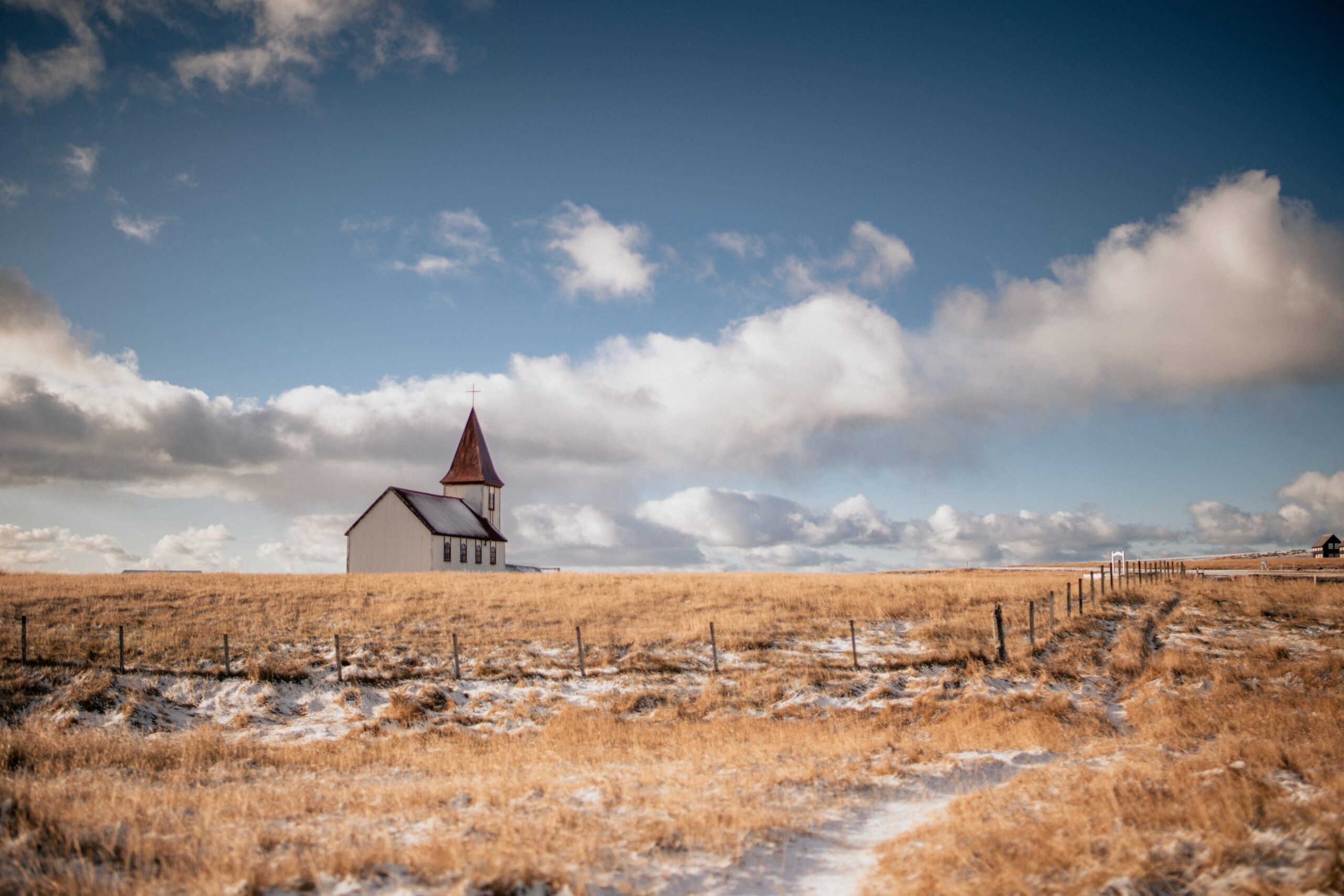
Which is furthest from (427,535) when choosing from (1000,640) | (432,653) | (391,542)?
(1000,640)

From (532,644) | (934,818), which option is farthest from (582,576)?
(934,818)

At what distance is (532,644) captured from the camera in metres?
24.5

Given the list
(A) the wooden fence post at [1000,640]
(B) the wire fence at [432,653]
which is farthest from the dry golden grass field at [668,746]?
(A) the wooden fence post at [1000,640]

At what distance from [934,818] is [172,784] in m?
10.9

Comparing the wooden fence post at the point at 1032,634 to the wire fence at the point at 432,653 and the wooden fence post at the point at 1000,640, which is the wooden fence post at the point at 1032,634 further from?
the wooden fence post at the point at 1000,640

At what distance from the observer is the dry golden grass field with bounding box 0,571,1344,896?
281 inches

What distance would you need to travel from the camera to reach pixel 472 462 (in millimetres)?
66938

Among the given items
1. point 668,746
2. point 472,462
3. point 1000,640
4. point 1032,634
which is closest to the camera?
point 668,746

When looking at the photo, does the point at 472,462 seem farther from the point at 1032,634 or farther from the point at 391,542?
the point at 1032,634

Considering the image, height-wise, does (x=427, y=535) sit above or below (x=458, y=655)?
above

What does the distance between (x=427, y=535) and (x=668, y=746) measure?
43650 mm

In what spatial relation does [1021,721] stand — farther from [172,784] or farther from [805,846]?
[172,784]

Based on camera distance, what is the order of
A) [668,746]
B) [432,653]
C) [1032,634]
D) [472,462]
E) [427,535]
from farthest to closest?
[472,462] < [427,535] < [432,653] < [1032,634] < [668,746]

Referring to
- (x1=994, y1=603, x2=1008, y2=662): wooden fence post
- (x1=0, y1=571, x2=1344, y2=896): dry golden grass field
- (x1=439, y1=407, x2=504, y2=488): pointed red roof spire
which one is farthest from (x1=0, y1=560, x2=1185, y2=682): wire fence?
(x1=439, y1=407, x2=504, y2=488): pointed red roof spire
